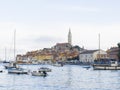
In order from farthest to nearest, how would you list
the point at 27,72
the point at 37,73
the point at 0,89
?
the point at 27,72 < the point at 37,73 < the point at 0,89

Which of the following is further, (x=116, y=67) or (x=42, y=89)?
(x=116, y=67)

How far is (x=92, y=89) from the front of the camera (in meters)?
54.2

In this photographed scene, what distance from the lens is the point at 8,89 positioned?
175 feet

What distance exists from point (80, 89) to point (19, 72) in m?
41.6

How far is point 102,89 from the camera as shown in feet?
180

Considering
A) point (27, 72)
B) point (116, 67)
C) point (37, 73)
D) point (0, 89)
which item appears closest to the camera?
point (0, 89)

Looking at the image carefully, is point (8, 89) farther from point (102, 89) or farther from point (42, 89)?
point (102, 89)

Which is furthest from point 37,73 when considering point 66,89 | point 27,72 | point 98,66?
point 98,66

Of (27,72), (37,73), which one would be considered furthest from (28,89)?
(27,72)

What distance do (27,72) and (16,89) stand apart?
40133 millimetres

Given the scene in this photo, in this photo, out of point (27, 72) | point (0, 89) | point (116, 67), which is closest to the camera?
point (0, 89)

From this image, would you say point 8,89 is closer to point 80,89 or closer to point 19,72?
point 80,89

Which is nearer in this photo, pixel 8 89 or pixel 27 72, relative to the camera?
pixel 8 89

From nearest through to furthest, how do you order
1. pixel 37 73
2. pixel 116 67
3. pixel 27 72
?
pixel 37 73 < pixel 27 72 < pixel 116 67
